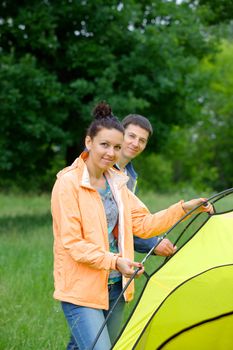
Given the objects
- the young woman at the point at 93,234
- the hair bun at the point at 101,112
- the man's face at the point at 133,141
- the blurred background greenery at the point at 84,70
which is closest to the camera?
the young woman at the point at 93,234

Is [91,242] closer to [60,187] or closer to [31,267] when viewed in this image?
[60,187]

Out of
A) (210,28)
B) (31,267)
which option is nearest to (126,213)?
(31,267)

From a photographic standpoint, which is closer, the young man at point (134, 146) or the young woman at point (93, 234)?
the young woman at point (93, 234)

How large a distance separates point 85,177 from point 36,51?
9766mm

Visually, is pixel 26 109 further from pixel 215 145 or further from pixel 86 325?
pixel 215 145

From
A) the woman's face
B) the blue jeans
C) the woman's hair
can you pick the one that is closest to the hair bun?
the woman's hair

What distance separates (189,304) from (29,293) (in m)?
3.43

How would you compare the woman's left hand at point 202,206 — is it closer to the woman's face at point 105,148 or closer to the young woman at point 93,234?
the young woman at point 93,234

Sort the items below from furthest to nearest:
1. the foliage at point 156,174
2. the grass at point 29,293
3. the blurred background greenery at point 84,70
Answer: the foliage at point 156,174, the blurred background greenery at point 84,70, the grass at point 29,293

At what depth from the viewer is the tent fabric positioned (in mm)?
3395

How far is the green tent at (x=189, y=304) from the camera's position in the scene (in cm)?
339

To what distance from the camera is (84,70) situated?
12766mm

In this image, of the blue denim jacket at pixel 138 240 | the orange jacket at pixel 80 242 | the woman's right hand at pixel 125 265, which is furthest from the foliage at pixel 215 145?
the woman's right hand at pixel 125 265

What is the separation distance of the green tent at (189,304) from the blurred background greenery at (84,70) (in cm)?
821
